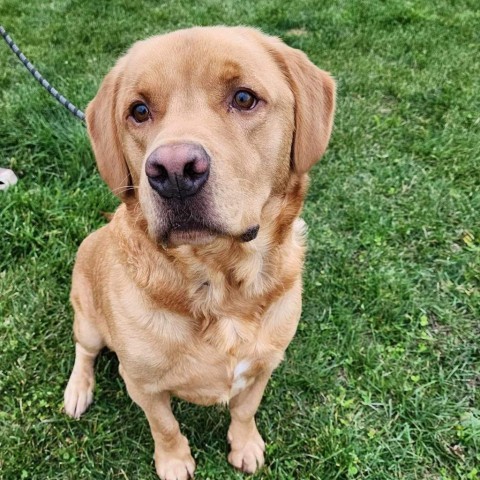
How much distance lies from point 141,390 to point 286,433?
39.4 inches

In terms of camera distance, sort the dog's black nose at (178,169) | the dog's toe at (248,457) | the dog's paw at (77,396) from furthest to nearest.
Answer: the dog's paw at (77,396)
the dog's toe at (248,457)
the dog's black nose at (178,169)

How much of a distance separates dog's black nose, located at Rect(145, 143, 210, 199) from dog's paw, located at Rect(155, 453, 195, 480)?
5.42 feet

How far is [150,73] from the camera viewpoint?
211 centimetres

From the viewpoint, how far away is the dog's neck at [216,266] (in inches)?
89.9

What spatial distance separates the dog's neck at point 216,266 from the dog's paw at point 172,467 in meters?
0.99

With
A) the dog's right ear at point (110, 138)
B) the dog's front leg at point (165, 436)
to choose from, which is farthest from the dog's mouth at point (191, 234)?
the dog's front leg at point (165, 436)

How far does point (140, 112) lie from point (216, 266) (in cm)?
70

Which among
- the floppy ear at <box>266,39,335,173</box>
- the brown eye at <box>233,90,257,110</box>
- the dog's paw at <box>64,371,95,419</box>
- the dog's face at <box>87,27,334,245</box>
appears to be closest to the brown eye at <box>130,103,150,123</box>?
the dog's face at <box>87,27,334,245</box>

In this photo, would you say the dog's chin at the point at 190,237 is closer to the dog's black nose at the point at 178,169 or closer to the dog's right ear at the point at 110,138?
the dog's black nose at the point at 178,169

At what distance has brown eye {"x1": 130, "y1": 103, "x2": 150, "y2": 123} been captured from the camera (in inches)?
85.7

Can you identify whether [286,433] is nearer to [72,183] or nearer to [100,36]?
[72,183]

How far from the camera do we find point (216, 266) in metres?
2.32

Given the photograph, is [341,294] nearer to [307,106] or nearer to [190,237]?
[307,106]

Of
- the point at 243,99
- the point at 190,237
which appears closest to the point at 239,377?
the point at 190,237
